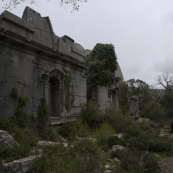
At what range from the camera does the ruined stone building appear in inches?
281

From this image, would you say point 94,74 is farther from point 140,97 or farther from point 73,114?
point 140,97

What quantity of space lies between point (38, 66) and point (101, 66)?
693 cm

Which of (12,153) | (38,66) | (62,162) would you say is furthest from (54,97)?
(62,162)

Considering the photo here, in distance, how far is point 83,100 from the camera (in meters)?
11.6

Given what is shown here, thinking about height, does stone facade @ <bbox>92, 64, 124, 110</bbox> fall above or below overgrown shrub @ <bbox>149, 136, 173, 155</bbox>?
above

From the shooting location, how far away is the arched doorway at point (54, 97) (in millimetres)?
9816

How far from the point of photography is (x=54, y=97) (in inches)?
395

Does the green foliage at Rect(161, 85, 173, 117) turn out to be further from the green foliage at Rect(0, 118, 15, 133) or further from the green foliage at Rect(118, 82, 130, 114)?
the green foliage at Rect(0, 118, 15, 133)

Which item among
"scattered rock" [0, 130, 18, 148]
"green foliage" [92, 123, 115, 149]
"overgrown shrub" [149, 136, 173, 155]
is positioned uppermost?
"scattered rock" [0, 130, 18, 148]

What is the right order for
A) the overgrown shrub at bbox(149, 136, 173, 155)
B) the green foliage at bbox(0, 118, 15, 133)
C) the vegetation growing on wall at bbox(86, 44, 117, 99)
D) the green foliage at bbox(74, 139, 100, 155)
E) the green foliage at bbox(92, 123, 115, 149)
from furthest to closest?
the vegetation growing on wall at bbox(86, 44, 117, 99) → the green foliage at bbox(92, 123, 115, 149) → the overgrown shrub at bbox(149, 136, 173, 155) → the green foliage at bbox(0, 118, 15, 133) → the green foliage at bbox(74, 139, 100, 155)

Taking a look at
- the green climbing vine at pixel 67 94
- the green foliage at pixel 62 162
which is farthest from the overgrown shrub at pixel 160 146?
the green climbing vine at pixel 67 94

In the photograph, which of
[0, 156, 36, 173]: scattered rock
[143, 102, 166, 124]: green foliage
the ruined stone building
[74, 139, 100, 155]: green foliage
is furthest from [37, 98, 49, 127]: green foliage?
[143, 102, 166, 124]: green foliage

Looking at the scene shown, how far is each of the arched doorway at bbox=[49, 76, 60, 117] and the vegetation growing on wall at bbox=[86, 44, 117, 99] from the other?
15.3ft

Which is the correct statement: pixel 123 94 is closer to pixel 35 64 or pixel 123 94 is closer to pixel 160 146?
pixel 160 146
